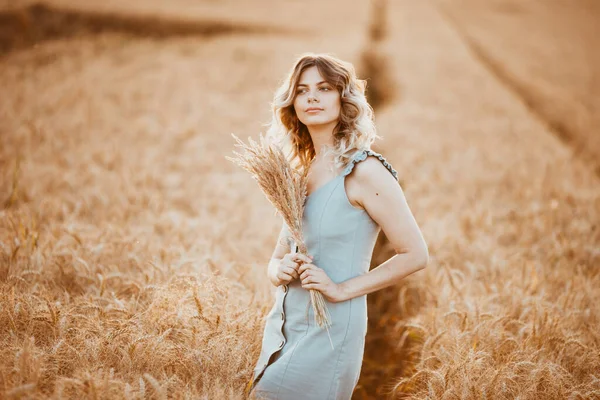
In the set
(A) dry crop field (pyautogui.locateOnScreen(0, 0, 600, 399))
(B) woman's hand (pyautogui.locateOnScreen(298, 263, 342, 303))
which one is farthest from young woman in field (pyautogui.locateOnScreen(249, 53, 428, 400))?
(A) dry crop field (pyautogui.locateOnScreen(0, 0, 600, 399))

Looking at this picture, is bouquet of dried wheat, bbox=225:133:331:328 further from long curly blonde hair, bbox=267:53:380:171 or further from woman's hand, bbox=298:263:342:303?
long curly blonde hair, bbox=267:53:380:171

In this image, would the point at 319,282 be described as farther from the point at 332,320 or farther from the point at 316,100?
the point at 316,100

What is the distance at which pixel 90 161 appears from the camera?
281 inches

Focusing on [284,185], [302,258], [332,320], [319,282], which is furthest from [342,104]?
[332,320]

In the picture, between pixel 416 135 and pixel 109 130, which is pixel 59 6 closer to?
pixel 109 130

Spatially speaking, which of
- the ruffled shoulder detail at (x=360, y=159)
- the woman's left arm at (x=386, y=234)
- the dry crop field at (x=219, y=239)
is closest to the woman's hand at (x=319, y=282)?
the woman's left arm at (x=386, y=234)

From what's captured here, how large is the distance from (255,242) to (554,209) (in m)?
4.10

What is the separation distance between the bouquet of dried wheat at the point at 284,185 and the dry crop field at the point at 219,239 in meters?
0.65

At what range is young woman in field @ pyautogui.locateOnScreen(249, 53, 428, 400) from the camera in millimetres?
2232

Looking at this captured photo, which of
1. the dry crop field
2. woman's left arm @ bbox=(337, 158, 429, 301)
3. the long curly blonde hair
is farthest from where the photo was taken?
the dry crop field

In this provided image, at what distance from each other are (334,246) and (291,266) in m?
0.23

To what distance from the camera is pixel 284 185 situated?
2.36 m

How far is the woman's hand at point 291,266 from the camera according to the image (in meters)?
2.28

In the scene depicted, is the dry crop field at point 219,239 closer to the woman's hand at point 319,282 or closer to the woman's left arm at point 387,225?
the woman's hand at point 319,282
